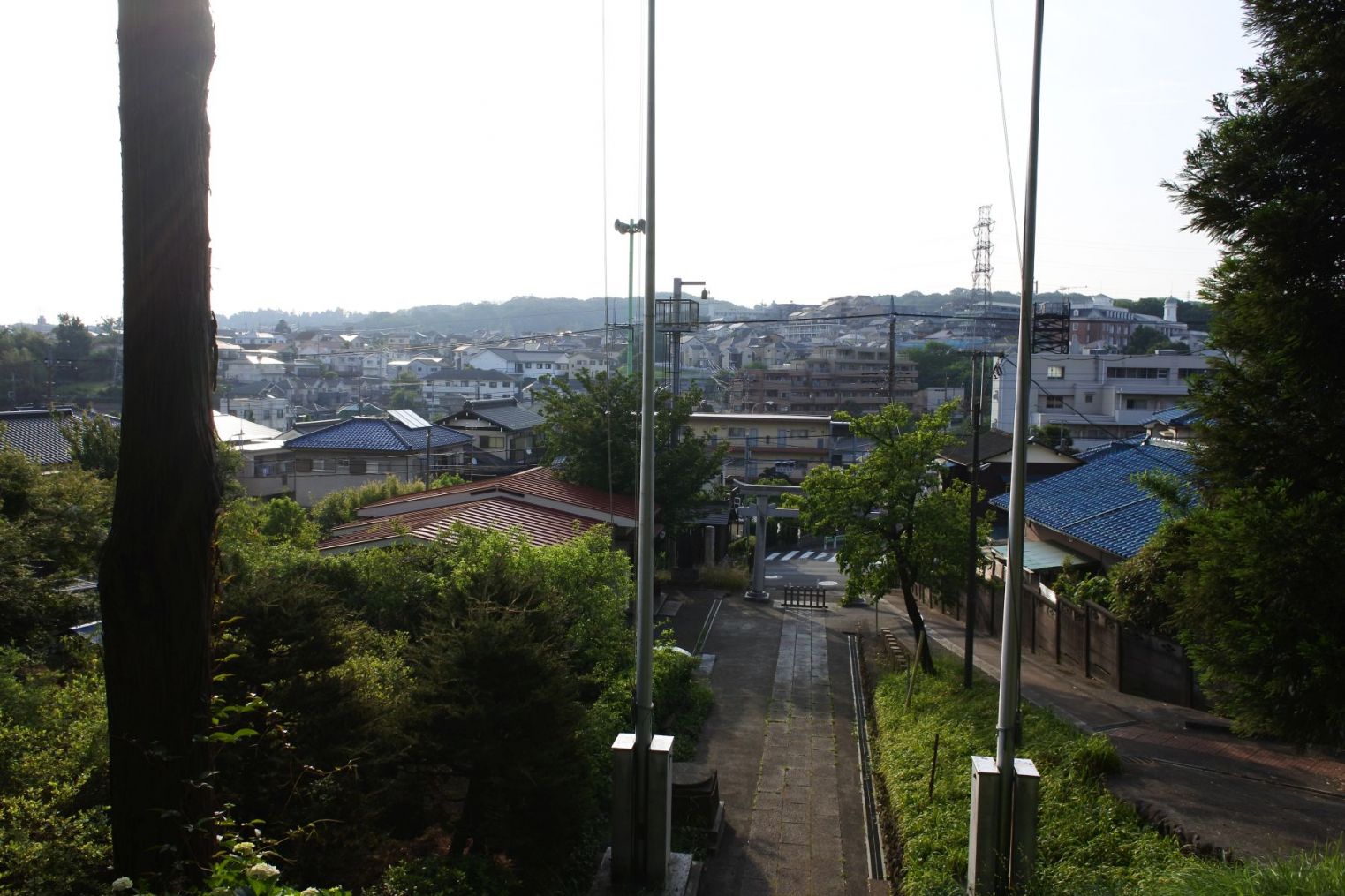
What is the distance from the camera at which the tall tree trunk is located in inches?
156

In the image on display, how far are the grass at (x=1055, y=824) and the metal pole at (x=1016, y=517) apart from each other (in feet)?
1.95

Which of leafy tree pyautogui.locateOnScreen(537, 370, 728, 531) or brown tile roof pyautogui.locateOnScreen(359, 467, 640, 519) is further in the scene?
leafy tree pyautogui.locateOnScreen(537, 370, 728, 531)

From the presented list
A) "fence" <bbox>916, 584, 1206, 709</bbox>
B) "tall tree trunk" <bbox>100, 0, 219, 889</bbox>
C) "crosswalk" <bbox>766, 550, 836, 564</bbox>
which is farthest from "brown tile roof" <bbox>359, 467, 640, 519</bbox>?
"tall tree trunk" <bbox>100, 0, 219, 889</bbox>

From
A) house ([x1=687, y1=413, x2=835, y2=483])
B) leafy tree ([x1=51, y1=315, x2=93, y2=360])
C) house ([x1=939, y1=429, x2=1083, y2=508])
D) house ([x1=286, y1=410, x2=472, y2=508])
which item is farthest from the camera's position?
leafy tree ([x1=51, y1=315, x2=93, y2=360])

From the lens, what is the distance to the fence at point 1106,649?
13.7m

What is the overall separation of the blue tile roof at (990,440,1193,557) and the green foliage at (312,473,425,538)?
53.1 feet

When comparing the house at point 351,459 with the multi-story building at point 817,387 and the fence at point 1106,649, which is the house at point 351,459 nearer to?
the fence at point 1106,649

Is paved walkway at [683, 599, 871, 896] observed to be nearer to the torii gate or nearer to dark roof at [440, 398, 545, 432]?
the torii gate

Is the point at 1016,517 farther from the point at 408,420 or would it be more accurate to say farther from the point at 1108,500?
the point at 408,420

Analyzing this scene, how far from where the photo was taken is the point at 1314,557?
595cm

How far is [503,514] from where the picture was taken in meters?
19.5

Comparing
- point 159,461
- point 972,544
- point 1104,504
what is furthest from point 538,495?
point 159,461

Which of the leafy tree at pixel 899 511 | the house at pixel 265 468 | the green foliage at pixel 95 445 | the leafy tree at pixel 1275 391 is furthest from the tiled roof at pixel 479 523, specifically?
the house at pixel 265 468

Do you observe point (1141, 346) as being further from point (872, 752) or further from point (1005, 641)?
point (1005, 641)
